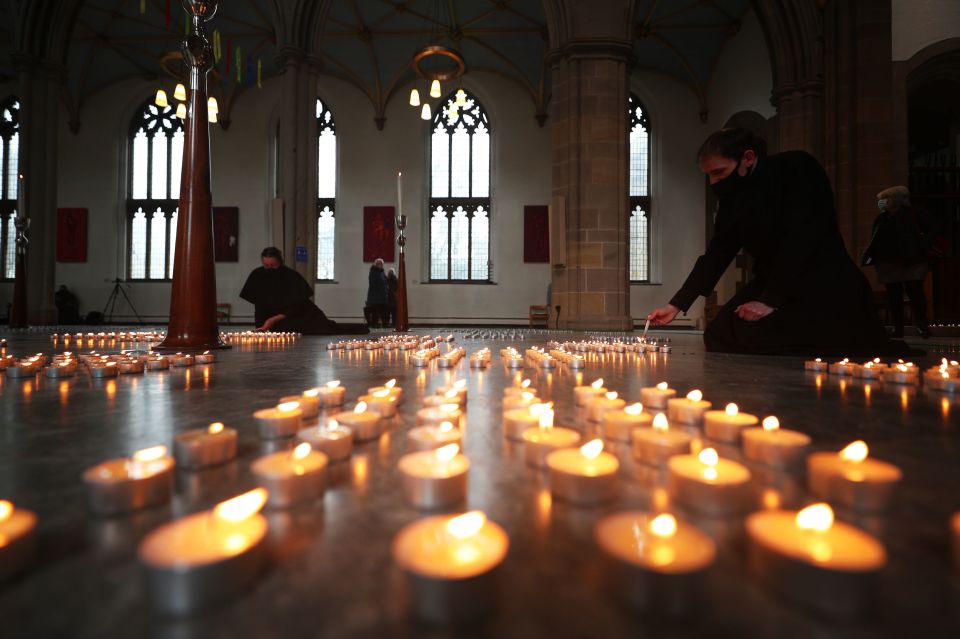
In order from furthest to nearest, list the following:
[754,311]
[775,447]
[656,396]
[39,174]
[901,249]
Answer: [39,174]
[901,249]
[754,311]
[656,396]
[775,447]

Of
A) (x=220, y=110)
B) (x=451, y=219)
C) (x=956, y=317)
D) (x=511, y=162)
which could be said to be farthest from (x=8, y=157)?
(x=956, y=317)

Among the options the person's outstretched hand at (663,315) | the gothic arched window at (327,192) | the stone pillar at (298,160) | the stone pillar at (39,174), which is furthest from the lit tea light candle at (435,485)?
the gothic arched window at (327,192)

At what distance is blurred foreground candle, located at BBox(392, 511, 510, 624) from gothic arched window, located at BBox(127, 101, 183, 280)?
19.2 meters

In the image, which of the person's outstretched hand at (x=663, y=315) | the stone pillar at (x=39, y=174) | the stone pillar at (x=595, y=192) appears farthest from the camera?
the stone pillar at (x=39, y=174)

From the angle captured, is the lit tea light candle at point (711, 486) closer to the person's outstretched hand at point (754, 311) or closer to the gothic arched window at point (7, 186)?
the person's outstretched hand at point (754, 311)

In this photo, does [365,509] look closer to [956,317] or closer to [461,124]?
[956,317]

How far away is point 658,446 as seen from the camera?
851 millimetres

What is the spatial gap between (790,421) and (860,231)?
30.5ft

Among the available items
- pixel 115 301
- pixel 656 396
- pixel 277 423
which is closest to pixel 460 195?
pixel 115 301

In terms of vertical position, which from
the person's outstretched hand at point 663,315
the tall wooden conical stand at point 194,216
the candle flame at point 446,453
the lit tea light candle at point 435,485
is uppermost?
the tall wooden conical stand at point 194,216

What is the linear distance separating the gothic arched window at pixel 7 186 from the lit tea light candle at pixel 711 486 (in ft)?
70.9

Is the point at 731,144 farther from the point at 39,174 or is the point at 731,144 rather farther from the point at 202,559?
the point at 39,174

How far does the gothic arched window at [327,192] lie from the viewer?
16.3 m

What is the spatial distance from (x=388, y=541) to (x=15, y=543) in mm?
340
